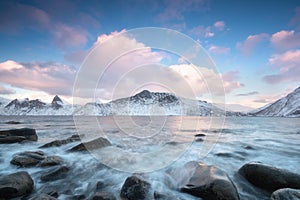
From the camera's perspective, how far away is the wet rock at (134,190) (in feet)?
16.6

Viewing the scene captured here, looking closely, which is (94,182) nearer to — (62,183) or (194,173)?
(62,183)

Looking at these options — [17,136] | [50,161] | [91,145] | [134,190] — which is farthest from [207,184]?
[17,136]

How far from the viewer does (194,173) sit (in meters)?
5.86

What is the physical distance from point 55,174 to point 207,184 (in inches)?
220

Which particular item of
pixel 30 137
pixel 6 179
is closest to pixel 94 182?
pixel 6 179

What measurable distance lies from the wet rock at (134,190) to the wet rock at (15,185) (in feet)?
9.47

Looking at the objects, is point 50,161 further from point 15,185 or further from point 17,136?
point 17,136

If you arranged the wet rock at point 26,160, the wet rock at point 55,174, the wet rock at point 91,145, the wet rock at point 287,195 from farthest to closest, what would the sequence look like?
the wet rock at point 91,145, the wet rock at point 26,160, the wet rock at point 55,174, the wet rock at point 287,195

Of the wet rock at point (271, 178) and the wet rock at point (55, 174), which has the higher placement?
the wet rock at point (271, 178)

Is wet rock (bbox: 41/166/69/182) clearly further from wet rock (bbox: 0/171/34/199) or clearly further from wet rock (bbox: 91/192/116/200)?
wet rock (bbox: 91/192/116/200)

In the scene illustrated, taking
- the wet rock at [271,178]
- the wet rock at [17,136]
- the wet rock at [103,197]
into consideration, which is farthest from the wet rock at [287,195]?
the wet rock at [17,136]

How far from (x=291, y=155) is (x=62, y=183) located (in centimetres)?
1253

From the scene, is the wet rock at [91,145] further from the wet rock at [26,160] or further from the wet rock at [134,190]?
the wet rock at [134,190]

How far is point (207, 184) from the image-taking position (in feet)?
16.7
